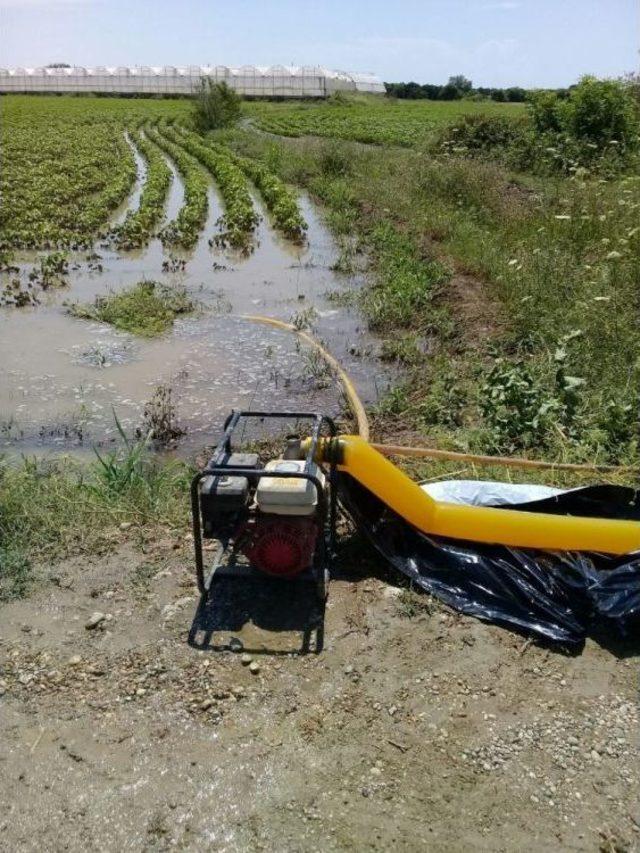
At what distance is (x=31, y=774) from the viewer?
2807 mm

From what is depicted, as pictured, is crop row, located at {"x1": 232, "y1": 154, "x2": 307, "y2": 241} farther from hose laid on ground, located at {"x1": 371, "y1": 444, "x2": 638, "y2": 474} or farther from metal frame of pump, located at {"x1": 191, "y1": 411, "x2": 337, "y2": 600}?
metal frame of pump, located at {"x1": 191, "y1": 411, "x2": 337, "y2": 600}

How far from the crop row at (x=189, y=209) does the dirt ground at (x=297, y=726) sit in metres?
10.2

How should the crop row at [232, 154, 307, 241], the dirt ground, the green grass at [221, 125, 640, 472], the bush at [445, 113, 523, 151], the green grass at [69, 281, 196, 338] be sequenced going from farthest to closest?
the bush at [445, 113, 523, 151], the crop row at [232, 154, 307, 241], the green grass at [69, 281, 196, 338], the green grass at [221, 125, 640, 472], the dirt ground

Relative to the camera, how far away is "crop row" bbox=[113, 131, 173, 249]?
13.1m

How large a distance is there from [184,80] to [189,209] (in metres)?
50.0

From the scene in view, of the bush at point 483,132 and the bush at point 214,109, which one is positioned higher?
the bush at point 214,109

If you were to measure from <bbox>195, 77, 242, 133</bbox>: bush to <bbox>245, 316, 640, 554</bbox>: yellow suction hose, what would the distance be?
32.8 metres

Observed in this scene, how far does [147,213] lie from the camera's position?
567 inches

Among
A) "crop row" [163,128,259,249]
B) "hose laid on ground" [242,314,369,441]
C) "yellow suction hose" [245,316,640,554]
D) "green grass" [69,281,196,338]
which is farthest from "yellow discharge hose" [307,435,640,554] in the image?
"crop row" [163,128,259,249]

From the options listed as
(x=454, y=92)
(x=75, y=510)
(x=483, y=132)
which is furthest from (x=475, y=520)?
(x=454, y=92)

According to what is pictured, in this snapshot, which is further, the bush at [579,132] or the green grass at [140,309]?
the bush at [579,132]

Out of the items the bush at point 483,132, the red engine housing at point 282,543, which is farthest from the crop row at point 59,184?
the red engine housing at point 282,543

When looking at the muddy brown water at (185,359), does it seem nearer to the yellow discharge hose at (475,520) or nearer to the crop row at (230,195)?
the crop row at (230,195)

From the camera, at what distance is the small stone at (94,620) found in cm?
359
